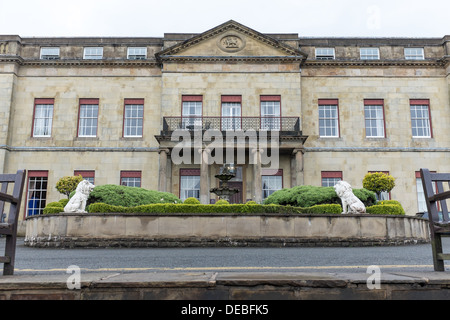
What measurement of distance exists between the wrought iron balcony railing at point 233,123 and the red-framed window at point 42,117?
312 inches

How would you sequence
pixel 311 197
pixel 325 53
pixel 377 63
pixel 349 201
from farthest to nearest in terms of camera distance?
1. pixel 325 53
2. pixel 377 63
3. pixel 311 197
4. pixel 349 201

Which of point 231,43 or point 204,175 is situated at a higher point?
point 231,43

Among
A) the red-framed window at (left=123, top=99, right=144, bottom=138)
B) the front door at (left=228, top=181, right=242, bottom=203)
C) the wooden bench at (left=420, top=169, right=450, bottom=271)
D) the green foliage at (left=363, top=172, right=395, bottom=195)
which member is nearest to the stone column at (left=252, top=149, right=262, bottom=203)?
the front door at (left=228, top=181, right=242, bottom=203)

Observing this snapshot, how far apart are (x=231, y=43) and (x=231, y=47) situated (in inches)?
10.3

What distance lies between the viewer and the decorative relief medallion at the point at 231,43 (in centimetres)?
2708

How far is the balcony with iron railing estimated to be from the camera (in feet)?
83.6

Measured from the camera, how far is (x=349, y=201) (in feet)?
44.8

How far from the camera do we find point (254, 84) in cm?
2700

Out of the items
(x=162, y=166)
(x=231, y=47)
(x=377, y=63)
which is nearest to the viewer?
(x=162, y=166)

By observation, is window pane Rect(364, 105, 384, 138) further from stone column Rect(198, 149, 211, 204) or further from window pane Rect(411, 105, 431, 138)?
stone column Rect(198, 149, 211, 204)

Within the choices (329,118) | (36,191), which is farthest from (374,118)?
(36,191)

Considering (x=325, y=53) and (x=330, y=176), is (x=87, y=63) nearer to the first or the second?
(x=325, y=53)

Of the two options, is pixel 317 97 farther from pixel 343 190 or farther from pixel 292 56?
pixel 343 190
